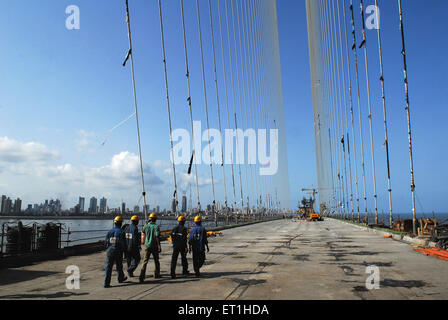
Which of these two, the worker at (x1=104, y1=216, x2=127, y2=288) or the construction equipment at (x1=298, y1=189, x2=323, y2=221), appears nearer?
the worker at (x1=104, y1=216, x2=127, y2=288)

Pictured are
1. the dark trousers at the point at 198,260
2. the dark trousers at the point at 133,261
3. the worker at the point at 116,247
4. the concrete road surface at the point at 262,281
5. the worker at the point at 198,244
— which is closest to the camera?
the concrete road surface at the point at 262,281

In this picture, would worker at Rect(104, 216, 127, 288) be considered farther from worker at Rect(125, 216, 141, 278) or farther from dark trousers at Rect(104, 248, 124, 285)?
worker at Rect(125, 216, 141, 278)

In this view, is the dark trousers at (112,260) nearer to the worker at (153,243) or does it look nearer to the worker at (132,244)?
the worker at (132,244)

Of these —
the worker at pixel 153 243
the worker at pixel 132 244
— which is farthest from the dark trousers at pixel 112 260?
the worker at pixel 153 243

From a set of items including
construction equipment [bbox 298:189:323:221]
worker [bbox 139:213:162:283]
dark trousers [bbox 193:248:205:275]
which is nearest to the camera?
worker [bbox 139:213:162:283]

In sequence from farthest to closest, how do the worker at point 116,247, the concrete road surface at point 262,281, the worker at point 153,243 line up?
1. the worker at point 153,243
2. the worker at point 116,247
3. the concrete road surface at point 262,281

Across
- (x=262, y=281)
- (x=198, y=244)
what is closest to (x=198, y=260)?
(x=198, y=244)

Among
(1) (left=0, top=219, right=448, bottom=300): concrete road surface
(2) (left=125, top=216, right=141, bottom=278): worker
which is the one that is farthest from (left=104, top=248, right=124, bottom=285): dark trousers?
(2) (left=125, top=216, right=141, bottom=278): worker

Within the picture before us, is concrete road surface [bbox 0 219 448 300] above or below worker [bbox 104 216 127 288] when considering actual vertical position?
below

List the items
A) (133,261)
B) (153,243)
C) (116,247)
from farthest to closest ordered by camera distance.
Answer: (133,261) < (153,243) < (116,247)

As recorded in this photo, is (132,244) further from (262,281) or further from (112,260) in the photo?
(262,281)

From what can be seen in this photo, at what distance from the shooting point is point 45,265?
1226cm
